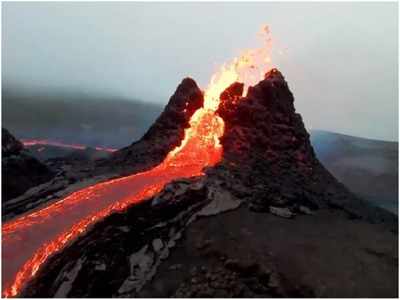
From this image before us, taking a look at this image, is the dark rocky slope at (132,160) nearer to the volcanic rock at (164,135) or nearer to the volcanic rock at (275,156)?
the volcanic rock at (164,135)

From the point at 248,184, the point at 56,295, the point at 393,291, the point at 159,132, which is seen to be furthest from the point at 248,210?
the point at 159,132

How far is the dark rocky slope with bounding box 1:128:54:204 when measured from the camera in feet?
119

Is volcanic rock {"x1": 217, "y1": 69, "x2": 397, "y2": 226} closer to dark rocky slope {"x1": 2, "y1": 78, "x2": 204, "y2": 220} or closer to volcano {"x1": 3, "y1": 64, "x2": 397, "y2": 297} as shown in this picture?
volcano {"x1": 3, "y1": 64, "x2": 397, "y2": 297}

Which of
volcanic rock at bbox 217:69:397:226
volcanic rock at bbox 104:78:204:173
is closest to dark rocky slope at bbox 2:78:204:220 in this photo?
volcanic rock at bbox 104:78:204:173

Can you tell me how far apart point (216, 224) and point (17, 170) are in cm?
1792

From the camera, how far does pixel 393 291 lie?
24141mm

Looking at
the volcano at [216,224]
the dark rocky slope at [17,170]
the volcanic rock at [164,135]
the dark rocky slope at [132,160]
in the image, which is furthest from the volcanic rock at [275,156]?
the dark rocky slope at [17,170]

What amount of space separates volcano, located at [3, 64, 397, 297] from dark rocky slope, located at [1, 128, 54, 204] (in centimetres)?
502

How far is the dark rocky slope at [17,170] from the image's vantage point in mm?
36344

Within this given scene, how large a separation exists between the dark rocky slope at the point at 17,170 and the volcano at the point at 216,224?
502 centimetres

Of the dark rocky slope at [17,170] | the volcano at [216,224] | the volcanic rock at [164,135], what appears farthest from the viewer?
the volcanic rock at [164,135]

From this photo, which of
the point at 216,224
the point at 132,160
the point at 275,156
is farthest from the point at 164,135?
the point at 216,224

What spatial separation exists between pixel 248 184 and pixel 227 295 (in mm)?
12242

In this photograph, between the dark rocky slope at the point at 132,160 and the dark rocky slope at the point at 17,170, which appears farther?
the dark rocky slope at the point at 17,170
